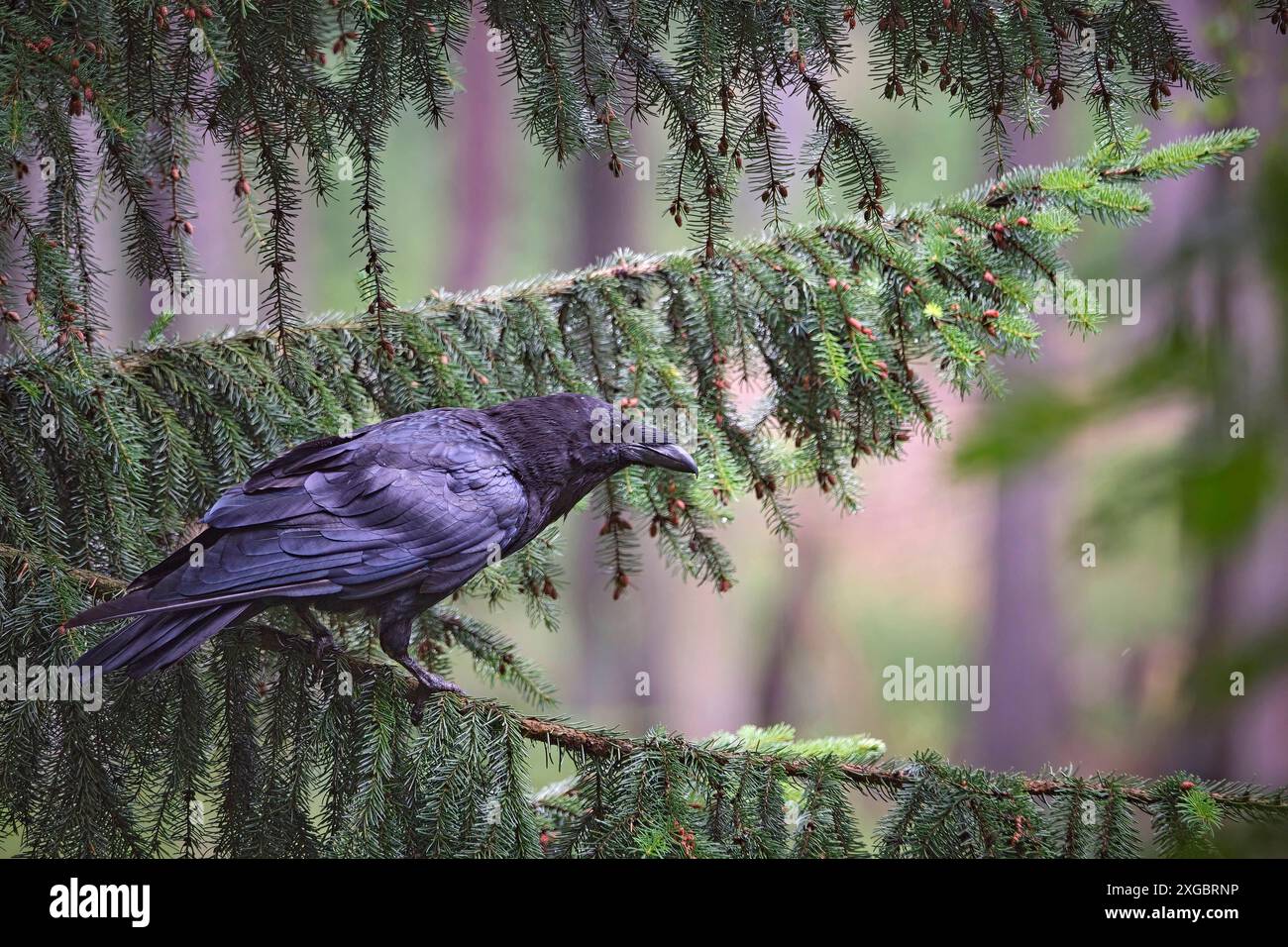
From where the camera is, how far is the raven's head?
317cm

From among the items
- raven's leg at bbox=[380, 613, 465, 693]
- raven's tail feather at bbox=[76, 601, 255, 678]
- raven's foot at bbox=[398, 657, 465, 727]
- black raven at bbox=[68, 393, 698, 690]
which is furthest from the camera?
raven's leg at bbox=[380, 613, 465, 693]

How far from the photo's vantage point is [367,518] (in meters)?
3.01

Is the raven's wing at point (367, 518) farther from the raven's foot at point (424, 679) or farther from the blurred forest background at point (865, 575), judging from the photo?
the blurred forest background at point (865, 575)

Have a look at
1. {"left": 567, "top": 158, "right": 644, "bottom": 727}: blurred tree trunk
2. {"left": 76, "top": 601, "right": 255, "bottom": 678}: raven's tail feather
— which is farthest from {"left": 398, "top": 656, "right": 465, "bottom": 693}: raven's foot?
{"left": 567, "top": 158, "right": 644, "bottom": 727}: blurred tree trunk

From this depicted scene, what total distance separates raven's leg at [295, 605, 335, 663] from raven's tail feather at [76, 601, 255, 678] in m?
0.39

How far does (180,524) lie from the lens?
3.23m

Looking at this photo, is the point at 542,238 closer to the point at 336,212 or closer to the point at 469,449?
the point at 336,212

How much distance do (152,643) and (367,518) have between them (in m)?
0.70

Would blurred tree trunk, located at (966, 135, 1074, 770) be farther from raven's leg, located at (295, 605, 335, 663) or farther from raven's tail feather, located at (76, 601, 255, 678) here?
raven's tail feather, located at (76, 601, 255, 678)

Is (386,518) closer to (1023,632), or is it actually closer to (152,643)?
(152,643)

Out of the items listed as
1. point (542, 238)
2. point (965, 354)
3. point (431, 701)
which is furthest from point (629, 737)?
point (542, 238)

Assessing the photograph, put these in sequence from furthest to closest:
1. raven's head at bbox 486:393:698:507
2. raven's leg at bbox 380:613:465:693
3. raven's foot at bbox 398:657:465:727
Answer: raven's head at bbox 486:393:698:507 → raven's leg at bbox 380:613:465:693 → raven's foot at bbox 398:657:465:727

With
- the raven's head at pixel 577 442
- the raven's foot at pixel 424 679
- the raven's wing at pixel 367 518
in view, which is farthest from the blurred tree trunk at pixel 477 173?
the raven's foot at pixel 424 679
